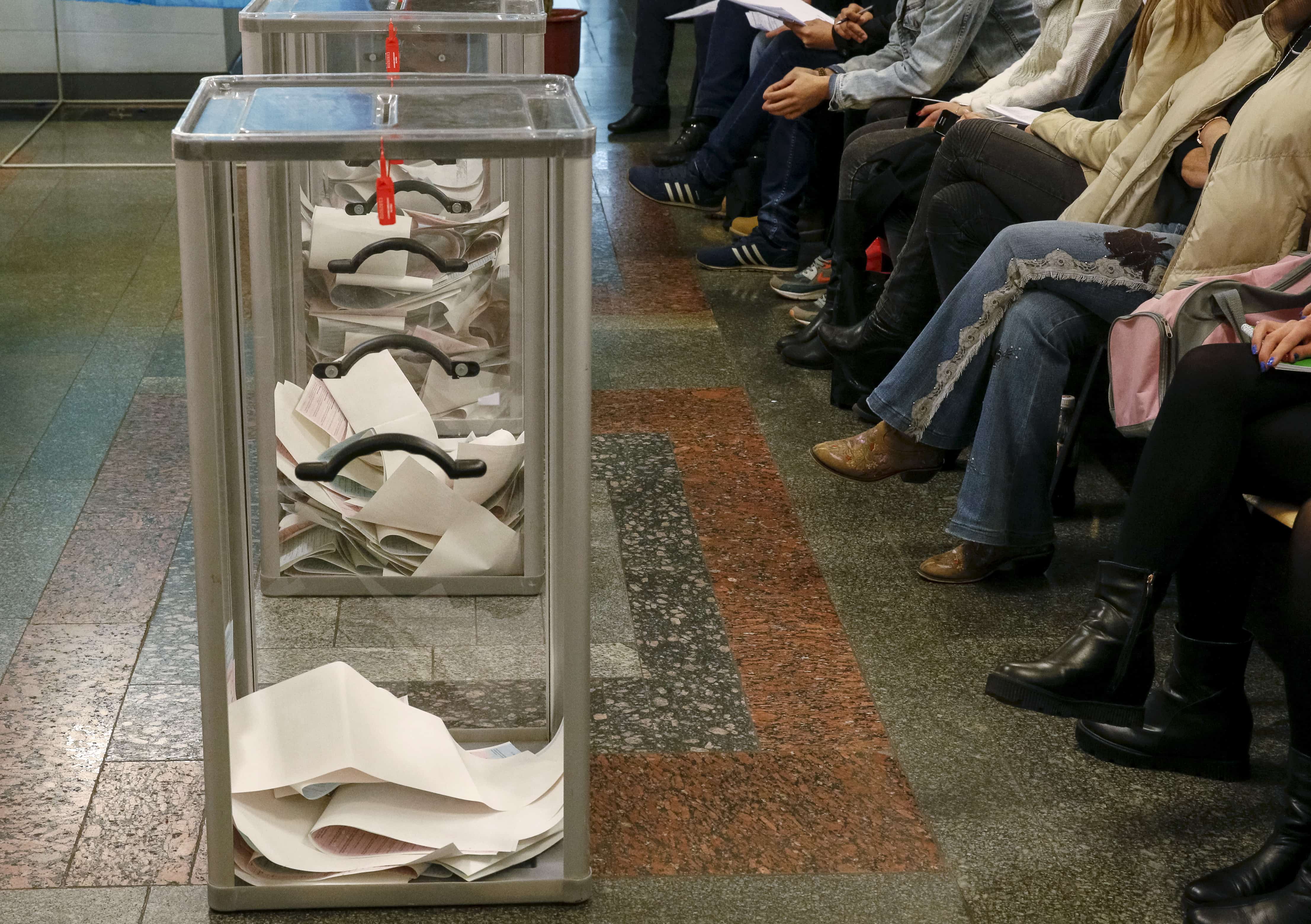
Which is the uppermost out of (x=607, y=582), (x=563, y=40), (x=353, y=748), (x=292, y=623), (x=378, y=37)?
(x=378, y=37)

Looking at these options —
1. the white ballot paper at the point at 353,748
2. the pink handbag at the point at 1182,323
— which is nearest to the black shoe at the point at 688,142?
the pink handbag at the point at 1182,323

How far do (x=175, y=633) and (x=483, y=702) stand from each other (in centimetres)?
75

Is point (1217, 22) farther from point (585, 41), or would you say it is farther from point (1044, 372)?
point (585, 41)

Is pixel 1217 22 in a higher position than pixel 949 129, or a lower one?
higher

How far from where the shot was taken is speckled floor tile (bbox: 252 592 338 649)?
1.81 metres

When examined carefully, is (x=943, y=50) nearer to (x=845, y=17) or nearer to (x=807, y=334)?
(x=845, y=17)

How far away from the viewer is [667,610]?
255 cm

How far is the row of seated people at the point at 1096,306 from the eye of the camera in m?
2.03

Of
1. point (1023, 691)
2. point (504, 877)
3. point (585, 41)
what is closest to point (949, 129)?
point (1023, 691)

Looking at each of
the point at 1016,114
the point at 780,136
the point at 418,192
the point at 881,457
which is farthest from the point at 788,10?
the point at 418,192

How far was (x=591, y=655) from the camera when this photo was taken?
7.90ft

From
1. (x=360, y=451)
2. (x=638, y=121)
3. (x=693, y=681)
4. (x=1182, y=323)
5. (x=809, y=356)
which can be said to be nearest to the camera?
(x=360, y=451)

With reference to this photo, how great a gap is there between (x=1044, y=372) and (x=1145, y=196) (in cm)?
43

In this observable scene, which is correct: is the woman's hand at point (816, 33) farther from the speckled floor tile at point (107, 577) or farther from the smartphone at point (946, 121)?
the speckled floor tile at point (107, 577)
